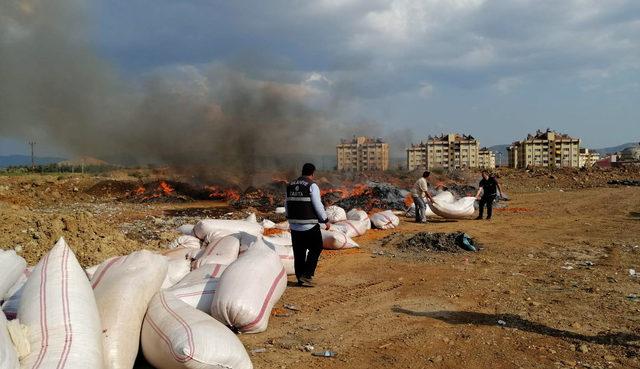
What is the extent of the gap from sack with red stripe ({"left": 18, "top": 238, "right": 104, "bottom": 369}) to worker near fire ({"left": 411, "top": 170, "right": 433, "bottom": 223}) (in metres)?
8.36

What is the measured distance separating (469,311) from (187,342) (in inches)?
102

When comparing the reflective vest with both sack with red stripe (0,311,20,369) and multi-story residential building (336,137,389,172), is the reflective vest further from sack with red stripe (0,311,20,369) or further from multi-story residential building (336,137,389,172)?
multi-story residential building (336,137,389,172)

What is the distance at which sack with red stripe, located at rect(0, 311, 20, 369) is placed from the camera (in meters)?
1.98

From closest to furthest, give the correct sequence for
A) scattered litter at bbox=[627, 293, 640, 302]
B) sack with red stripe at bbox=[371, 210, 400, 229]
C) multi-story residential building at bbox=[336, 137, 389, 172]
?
scattered litter at bbox=[627, 293, 640, 302]
sack with red stripe at bbox=[371, 210, 400, 229]
multi-story residential building at bbox=[336, 137, 389, 172]

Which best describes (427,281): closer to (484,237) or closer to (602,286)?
(602,286)

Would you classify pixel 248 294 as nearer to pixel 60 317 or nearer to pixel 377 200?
pixel 60 317

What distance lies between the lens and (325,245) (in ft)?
24.6

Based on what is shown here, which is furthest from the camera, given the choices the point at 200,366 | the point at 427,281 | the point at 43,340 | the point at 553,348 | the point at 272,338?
the point at 427,281

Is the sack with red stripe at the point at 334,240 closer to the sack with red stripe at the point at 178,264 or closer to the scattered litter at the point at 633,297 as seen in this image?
the sack with red stripe at the point at 178,264

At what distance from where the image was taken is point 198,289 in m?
3.88

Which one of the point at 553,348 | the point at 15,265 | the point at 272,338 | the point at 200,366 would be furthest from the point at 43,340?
the point at 553,348

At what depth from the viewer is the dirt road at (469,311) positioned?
328 centimetres

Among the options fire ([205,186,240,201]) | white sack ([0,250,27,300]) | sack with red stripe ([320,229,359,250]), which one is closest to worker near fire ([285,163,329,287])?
sack with red stripe ([320,229,359,250])

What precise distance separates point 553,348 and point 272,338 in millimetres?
2029
